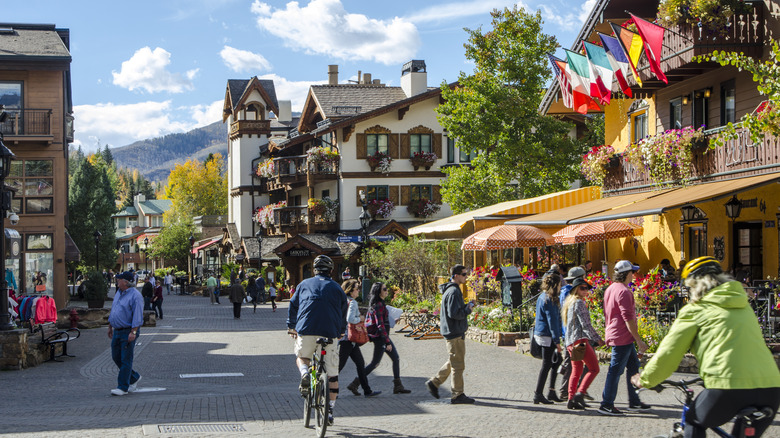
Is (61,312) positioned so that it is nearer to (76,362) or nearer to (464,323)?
(76,362)

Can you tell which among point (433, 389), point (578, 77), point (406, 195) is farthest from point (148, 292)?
point (433, 389)

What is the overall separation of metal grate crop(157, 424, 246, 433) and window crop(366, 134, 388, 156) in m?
38.3

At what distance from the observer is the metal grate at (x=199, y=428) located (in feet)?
31.3

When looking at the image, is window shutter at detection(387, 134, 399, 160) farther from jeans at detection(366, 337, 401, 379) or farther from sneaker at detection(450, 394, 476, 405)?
sneaker at detection(450, 394, 476, 405)

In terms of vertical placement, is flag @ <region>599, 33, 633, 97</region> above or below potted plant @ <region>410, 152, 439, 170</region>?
below

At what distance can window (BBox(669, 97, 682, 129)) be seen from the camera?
22.6m

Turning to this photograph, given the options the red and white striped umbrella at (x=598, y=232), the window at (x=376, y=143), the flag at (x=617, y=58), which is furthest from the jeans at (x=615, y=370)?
the window at (x=376, y=143)

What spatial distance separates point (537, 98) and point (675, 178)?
12.0 m

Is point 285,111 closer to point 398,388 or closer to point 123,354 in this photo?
point 123,354

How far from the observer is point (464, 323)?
1145 cm

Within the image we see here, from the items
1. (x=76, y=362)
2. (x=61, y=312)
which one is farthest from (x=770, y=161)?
(x=61, y=312)

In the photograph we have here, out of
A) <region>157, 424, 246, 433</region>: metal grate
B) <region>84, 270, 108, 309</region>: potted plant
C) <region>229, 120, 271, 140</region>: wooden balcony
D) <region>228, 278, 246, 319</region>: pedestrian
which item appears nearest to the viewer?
<region>157, 424, 246, 433</region>: metal grate

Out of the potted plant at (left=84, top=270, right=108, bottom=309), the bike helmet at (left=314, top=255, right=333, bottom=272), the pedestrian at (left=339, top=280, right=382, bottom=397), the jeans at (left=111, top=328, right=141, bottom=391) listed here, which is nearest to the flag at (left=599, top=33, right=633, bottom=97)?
the pedestrian at (left=339, top=280, right=382, bottom=397)

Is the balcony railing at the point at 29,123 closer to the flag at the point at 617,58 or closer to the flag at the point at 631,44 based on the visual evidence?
the flag at the point at 617,58
